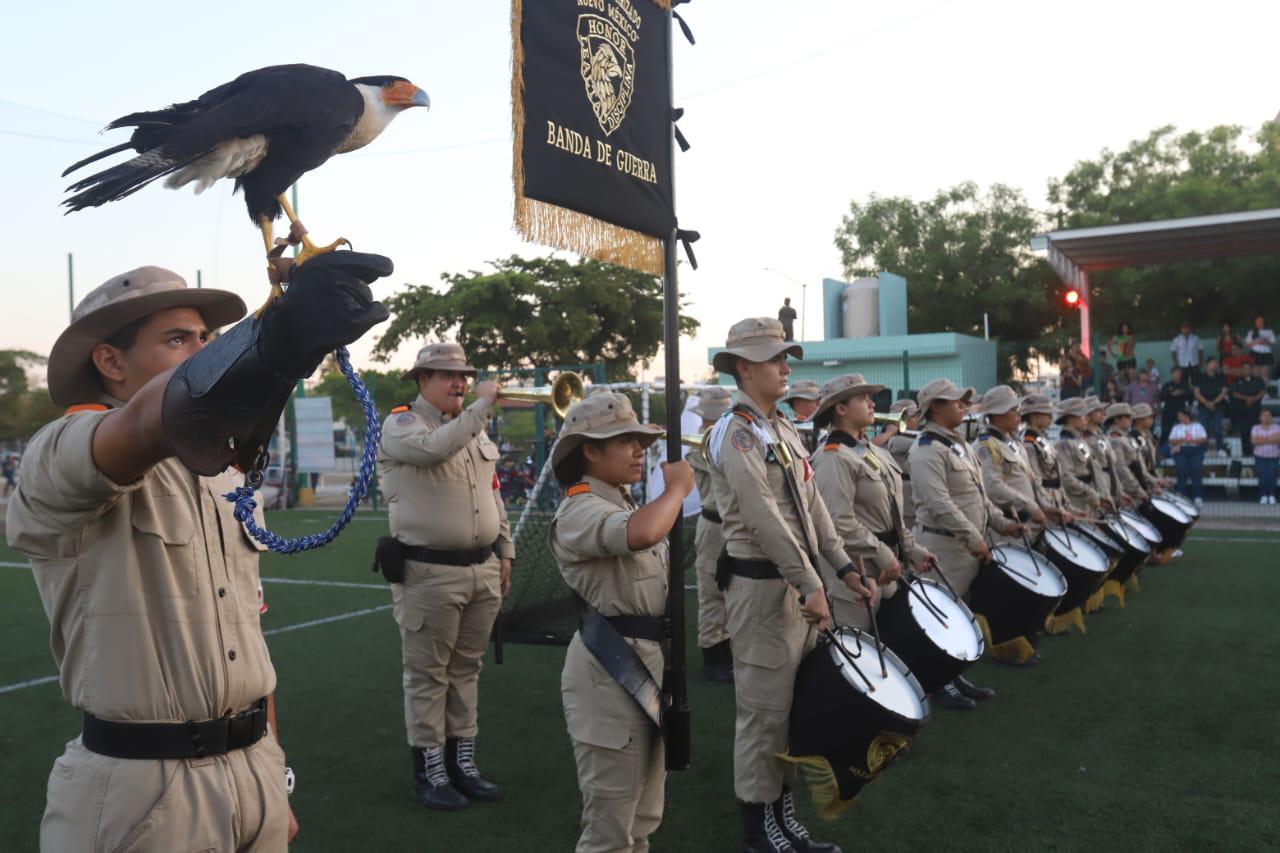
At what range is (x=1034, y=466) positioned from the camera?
8320mm

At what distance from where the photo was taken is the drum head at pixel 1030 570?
591cm

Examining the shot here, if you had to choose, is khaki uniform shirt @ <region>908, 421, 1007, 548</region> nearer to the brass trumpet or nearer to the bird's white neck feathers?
the brass trumpet

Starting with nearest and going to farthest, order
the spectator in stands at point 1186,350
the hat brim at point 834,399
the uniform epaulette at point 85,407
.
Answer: the uniform epaulette at point 85,407, the hat brim at point 834,399, the spectator in stands at point 1186,350

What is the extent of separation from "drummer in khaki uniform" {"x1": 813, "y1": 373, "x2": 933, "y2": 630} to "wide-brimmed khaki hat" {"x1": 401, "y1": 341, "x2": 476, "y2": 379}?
195cm

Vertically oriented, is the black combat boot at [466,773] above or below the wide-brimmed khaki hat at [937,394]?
below

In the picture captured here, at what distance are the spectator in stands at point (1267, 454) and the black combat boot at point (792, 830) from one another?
14821 mm

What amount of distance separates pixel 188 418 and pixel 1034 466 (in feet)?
26.3

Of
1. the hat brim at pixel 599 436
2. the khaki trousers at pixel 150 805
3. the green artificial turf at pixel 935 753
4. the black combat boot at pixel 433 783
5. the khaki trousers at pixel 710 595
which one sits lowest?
the green artificial turf at pixel 935 753

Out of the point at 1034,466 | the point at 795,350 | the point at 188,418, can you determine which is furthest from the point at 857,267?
the point at 188,418

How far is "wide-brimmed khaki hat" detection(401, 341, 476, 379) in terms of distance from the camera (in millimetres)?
4781

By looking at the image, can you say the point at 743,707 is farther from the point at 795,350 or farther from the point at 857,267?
the point at 857,267

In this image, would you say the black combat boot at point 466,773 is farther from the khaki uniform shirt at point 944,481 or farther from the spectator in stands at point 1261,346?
the spectator in stands at point 1261,346

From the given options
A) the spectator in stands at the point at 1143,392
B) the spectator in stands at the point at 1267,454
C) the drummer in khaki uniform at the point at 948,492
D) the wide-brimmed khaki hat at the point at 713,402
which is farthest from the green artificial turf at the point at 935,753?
the spectator in stands at the point at 1143,392

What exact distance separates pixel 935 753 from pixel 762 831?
1.53m
